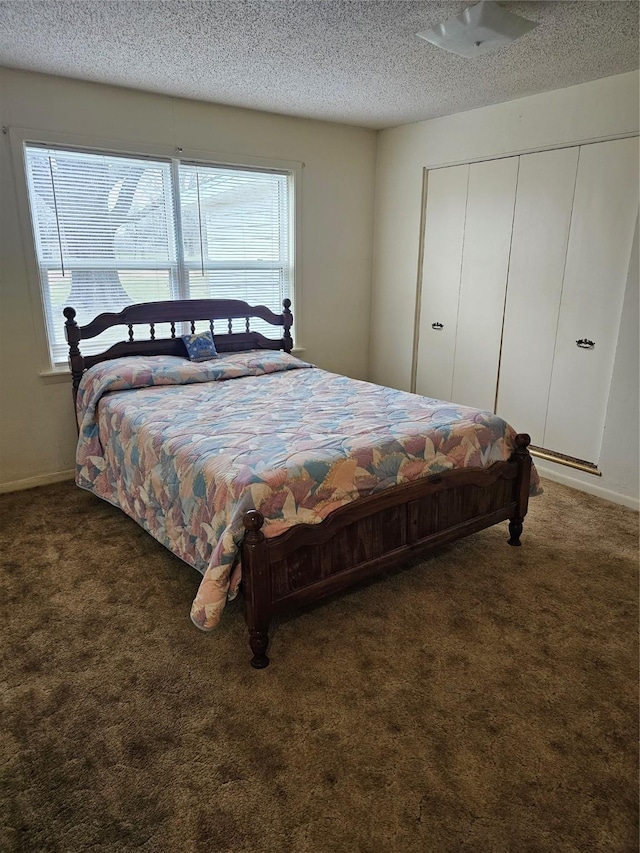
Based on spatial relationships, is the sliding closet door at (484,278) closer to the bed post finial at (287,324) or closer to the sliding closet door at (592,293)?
the sliding closet door at (592,293)

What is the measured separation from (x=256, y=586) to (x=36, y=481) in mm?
2396

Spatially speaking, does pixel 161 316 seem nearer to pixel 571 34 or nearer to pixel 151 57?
pixel 151 57

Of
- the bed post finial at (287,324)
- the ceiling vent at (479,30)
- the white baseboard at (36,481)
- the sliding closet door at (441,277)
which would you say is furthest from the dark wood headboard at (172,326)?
the ceiling vent at (479,30)

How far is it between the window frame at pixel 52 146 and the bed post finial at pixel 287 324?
1.01 meters

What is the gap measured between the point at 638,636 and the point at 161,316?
327cm

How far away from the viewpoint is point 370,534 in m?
2.33

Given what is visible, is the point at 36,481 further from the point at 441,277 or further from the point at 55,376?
the point at 441,277

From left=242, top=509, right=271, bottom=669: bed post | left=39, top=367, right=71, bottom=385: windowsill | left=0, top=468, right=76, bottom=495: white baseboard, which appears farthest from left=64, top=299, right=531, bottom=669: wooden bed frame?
left=0, top=468, right=76, bottom=495: white baseboard

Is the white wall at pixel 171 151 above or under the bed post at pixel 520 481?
above

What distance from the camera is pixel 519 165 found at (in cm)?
372

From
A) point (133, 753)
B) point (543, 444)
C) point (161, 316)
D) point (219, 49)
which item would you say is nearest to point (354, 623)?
point (133, 753)

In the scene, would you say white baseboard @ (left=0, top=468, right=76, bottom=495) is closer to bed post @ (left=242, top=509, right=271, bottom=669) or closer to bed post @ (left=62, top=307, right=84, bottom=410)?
bed post @ (left=62, top=307, right=84, bottom=410)

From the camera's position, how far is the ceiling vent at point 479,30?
2285 mm

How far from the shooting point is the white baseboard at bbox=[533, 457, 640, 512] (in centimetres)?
341
